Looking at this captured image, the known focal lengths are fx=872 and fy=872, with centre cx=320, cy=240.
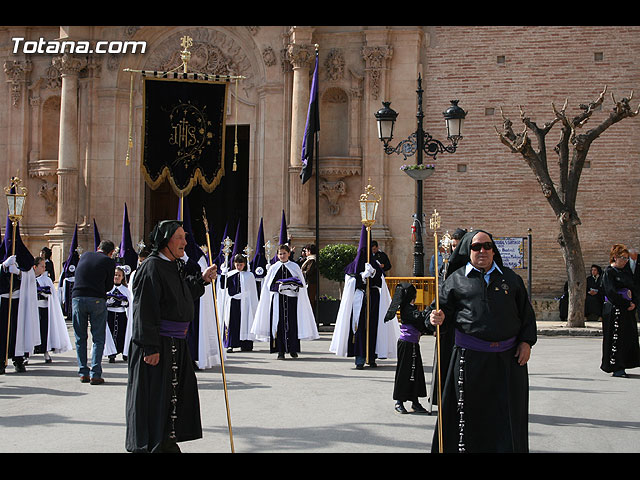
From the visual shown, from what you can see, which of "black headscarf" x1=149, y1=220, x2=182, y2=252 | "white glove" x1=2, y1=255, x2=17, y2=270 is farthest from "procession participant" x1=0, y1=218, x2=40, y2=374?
"black headscarf" x1=149, y1=220, x2=182, y2=252

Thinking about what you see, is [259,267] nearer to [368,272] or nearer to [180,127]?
[368,272]

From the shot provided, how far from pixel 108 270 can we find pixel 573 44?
17.4 metres

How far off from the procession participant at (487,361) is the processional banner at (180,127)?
7938 millimetres

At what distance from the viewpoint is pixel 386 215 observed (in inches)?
993

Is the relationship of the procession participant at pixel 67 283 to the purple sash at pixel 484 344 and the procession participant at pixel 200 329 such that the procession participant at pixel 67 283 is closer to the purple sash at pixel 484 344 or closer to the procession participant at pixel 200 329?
the procession participant at pixel 200 329

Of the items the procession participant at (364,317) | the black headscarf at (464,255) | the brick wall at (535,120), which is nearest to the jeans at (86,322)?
the procession participant at (364,317)

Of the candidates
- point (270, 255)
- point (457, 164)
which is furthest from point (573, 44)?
point (270, 255)

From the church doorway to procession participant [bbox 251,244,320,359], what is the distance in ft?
38.8

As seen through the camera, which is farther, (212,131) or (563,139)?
(563,139)

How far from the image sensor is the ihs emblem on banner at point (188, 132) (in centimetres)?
1398

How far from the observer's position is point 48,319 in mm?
14477

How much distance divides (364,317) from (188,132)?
411 cm

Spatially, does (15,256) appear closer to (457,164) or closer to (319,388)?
(319,388)

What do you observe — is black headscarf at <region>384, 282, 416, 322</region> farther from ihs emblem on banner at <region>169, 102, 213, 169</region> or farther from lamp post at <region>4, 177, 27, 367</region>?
lamp post at <region>4, 177, 27, 367</region>
